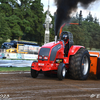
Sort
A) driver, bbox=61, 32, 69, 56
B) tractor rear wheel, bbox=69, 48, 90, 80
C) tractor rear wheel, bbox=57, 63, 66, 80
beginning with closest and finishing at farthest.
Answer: tractor rear wheel, bbox=57, 63, 66, 80
tractor rear wheel, bbox=69, 48, 90, 80
driver, bbox=61, 32, 69, 56

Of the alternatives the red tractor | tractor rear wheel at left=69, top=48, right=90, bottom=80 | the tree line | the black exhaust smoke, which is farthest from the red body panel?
the tree line

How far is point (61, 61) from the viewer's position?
8.41m

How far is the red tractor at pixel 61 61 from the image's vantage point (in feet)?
26.3

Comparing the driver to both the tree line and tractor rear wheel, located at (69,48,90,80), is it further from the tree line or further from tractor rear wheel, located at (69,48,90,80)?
the tree line

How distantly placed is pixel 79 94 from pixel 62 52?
3253 mm

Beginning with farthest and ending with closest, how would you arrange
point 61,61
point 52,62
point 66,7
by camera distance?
1. point 66,7
2. point 61,61
3. point 52,62

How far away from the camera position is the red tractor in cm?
800

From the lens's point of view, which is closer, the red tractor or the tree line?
the red tractor

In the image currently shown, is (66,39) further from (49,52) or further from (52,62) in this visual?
(52,62)

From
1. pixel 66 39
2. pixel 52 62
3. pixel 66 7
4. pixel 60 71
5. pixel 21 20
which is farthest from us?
pixel 21 20

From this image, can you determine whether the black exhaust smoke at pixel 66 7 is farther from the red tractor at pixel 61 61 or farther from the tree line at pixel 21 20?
the tree line at pixel 21 20

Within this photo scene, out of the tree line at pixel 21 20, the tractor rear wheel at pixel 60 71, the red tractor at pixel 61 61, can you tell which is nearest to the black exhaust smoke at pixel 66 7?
the red tractor at pixel 61 61

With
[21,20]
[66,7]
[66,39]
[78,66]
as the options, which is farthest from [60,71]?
[21,20]

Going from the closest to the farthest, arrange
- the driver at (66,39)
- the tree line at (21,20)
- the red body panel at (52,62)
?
the red body panel at (52,62) < the driver at (66,39) < the tree line at (21,20)
